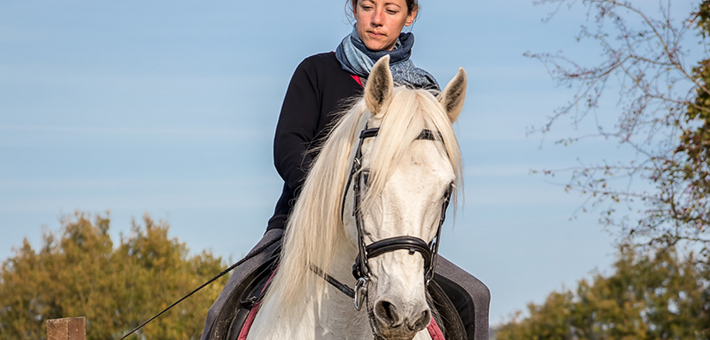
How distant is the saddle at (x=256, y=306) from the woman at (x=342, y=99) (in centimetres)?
4

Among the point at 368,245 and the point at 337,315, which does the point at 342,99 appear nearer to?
the point at 337,315

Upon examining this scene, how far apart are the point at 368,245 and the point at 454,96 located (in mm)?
892

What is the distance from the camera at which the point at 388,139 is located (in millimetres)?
2818

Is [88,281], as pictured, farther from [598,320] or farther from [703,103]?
[598,320]

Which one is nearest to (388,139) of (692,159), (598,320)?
(692,159)

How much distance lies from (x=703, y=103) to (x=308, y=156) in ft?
29.2

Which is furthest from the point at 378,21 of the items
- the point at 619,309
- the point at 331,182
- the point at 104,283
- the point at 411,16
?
the point at 619,309

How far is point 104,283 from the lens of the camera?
21828mm

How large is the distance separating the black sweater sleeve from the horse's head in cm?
75

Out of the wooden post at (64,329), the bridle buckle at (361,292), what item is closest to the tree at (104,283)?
the wooden post at (64,329)

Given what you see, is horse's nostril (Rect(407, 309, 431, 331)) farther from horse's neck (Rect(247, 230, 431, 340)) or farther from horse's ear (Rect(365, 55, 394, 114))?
horse's ear (Rect(365, 55, 394, 114))

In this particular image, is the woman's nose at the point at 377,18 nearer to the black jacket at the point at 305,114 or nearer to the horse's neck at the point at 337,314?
the black jacket at the point at 305,114

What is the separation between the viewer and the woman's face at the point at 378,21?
178 inches

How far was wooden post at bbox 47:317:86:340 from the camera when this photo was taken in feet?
15.8
